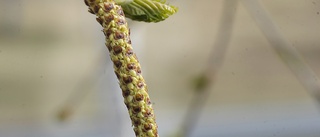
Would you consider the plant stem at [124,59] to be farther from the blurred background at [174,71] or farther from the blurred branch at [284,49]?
the blurred branch at [284,49]

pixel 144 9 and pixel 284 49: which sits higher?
pixel 144 9

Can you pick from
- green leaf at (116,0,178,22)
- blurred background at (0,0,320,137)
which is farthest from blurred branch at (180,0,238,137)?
green leaf at (116,0,178,22)

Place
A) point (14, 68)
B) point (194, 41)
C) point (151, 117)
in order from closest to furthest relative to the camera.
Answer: point (151, 117) → point (14, 68) → point (194, 41)

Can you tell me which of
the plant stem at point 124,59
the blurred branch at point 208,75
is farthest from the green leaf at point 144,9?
the blurred branch at point 208,75

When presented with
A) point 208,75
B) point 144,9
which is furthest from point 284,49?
point 144,9

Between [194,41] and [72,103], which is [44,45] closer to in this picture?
[72,103]

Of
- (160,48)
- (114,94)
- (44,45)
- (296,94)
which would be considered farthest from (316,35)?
(44,45)

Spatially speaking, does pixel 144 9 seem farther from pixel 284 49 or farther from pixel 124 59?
pixel 284 49
